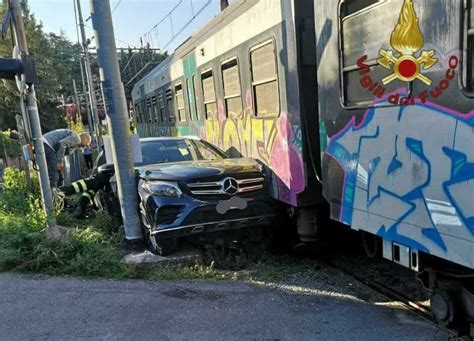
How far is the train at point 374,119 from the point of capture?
3051 mm

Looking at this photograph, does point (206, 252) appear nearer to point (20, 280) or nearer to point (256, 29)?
point (20, 280)

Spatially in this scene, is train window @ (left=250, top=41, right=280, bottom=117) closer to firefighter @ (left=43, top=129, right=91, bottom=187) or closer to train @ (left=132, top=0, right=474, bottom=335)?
train @ (left=132, top=0, right=474, bottom=335)

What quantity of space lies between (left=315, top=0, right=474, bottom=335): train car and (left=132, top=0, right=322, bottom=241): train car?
64 centimetres

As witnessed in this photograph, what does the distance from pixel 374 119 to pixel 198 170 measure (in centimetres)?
256

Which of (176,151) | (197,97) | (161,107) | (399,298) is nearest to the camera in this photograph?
(399,298)

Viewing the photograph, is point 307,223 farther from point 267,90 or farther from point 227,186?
point 267,90

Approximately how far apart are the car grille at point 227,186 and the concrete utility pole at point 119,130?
3.48 feet

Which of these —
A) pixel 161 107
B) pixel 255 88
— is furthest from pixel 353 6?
pixel 161 107

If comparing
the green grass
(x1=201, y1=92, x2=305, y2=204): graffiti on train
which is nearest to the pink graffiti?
(x1=201, y1=92, x2=305, y2=204): graffiti on train

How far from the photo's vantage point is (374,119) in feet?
12.5

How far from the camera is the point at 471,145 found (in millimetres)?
2875

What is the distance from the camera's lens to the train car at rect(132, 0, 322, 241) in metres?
5.21

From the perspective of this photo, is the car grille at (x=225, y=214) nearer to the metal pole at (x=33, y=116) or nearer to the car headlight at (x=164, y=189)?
the car headlight at (x=164, y=189)

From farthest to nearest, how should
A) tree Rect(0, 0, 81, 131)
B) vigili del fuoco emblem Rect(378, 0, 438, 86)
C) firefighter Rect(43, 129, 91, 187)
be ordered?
1. tree Rect(0, 0, 81, 131)
2. firefighter Rect(43, 129, 91, 187)
3. vigili del fuoco emblem Rect(378, 0, 438, 86)
